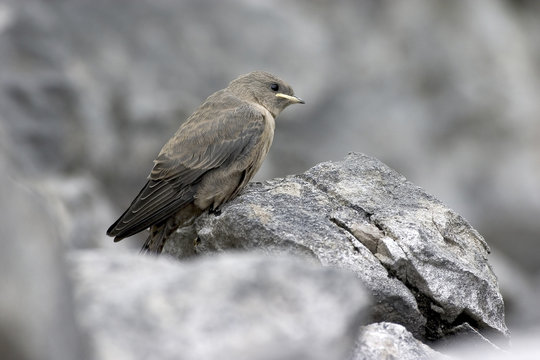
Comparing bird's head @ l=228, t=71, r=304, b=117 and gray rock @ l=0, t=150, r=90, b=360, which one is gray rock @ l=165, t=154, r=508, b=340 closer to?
bird's head @ l=228, t=71, r=304, b=117

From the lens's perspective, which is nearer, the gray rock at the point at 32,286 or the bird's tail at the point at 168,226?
the gray rock at the point at 32,286

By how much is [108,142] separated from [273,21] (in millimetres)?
3478

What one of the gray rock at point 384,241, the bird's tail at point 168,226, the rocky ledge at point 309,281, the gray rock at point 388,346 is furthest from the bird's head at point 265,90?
the gray rock at point 388,346

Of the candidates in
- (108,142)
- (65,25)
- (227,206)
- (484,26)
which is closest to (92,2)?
(65,25)

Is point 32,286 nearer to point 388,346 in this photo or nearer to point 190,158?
point 388,346

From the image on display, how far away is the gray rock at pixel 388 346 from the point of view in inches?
205

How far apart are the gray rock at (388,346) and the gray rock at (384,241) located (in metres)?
0.81

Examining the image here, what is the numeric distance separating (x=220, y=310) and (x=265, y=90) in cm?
537

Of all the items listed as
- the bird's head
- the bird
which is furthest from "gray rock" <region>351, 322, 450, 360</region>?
the bird's head

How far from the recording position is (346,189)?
7449mm

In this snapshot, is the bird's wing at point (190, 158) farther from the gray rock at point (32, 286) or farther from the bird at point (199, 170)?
the gray rock at point (32, 286)

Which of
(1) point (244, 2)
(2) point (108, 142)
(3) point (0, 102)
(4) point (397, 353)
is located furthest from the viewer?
(1) point (244, 2)

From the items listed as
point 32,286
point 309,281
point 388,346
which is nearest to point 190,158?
point 388,346

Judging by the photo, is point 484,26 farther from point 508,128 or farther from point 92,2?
point 92,2
